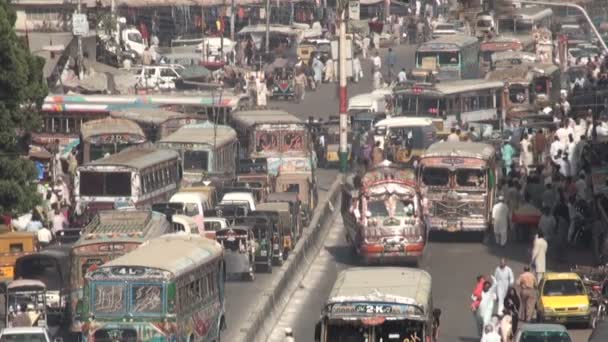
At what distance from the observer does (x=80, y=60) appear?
8038cm

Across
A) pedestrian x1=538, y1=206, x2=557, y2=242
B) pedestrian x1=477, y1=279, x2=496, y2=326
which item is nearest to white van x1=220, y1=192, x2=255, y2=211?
pedestrian x1=538, y1=206, x2=557, y2=242

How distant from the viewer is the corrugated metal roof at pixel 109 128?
6100cm

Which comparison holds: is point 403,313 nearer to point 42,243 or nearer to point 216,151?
point 42,243

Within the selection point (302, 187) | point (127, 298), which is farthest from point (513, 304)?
point (302, 187)

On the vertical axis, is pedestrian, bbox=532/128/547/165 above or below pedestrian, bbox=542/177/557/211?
below

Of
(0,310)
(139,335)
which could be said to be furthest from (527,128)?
(139,335)

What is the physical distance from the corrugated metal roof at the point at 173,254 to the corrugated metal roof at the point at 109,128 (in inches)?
898

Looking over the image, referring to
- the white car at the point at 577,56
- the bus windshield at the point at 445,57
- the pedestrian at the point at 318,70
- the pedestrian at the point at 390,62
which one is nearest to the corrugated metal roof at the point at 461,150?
the bus windshield at the point at 445,57

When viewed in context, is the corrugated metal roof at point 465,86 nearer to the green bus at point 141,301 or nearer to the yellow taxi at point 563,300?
the yellow taxi at point 563,300

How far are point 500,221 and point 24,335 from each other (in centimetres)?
1689

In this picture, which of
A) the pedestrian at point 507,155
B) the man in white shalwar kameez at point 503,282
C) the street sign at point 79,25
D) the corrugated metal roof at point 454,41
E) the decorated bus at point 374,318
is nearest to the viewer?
the decorated bus at point 374,318

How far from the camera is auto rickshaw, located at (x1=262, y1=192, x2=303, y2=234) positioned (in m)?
48.9

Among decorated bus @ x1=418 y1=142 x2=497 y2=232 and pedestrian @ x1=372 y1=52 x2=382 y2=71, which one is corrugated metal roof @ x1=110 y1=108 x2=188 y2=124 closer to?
Answer: decorated bus @ x1=418 y1=142 x2=497 y2=232

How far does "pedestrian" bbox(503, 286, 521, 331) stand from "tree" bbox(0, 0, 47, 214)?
1577 centimetres
